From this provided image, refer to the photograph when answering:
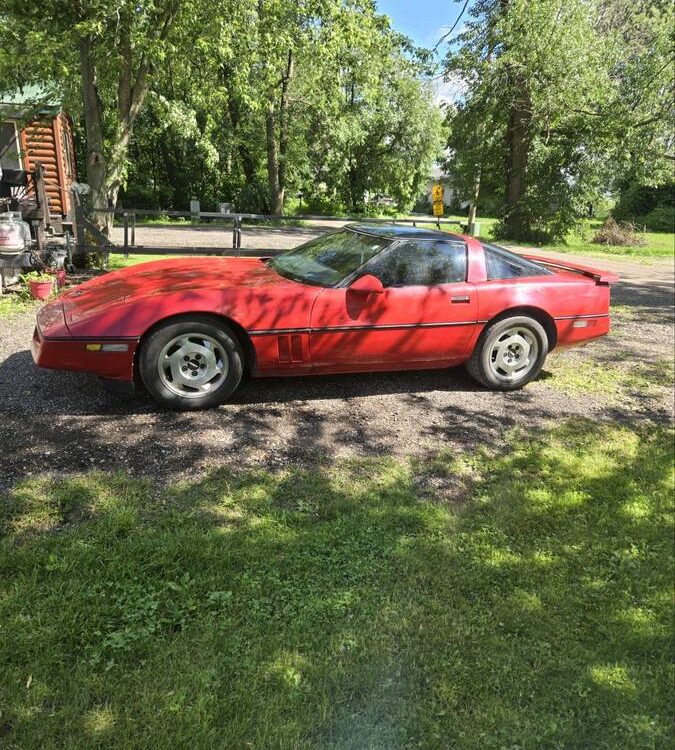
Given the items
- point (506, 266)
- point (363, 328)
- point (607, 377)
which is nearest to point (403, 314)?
point (363, 328)

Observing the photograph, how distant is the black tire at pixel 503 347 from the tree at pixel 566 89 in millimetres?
7969

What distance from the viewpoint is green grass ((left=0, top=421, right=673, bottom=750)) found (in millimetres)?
1913

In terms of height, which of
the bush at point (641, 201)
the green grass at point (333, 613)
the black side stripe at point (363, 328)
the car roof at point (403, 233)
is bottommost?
the green grass at point (333, 613)

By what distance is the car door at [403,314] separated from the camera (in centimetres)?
431

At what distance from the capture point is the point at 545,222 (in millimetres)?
20500

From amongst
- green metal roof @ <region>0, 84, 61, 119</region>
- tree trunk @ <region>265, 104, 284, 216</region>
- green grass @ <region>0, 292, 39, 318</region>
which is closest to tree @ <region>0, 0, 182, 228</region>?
green metal roof @ <region>0, 84, 61, 119</region>

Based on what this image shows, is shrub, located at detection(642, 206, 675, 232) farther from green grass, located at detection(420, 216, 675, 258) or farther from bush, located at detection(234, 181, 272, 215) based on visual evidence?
bush, located at detection(234, 181, 272, 215)

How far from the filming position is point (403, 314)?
14.6 feet

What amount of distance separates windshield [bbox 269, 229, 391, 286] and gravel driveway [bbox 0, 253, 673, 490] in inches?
36.1

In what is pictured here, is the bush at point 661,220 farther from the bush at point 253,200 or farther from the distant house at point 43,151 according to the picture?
the distant house at point 43,151

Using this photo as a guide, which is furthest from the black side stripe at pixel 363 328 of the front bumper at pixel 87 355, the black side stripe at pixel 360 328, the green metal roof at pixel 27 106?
the green metal roof at pixel 27 106

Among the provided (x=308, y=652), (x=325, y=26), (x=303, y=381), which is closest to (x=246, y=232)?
(x=325, y=26)

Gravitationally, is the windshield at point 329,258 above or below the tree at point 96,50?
below

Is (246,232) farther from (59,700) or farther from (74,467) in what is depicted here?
(59,700)
